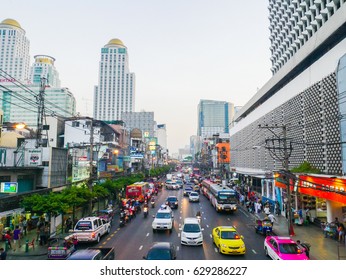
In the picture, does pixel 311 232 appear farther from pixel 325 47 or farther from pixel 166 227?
pixel 325 47

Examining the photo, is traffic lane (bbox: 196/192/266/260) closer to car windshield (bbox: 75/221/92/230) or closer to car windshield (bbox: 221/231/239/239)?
car windshield (bbox: 221/231/239/239)

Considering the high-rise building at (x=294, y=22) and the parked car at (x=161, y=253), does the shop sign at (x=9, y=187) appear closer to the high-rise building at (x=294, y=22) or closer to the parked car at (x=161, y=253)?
the parked car at (x=161, y=253)

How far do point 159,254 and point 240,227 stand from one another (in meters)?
16.2

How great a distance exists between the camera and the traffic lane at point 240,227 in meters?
18.6

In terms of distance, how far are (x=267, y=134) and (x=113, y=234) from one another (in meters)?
40.4

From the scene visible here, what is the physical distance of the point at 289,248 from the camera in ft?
51.8

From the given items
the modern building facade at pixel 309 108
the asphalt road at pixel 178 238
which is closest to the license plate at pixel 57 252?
the asphalt road at pixel 178 238

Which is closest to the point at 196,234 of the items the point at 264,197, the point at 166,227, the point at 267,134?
the point at 166,227

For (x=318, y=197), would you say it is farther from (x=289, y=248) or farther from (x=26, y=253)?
(x=26, y=253)

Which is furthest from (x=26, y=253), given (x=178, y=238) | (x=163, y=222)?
(x=178, y=238)

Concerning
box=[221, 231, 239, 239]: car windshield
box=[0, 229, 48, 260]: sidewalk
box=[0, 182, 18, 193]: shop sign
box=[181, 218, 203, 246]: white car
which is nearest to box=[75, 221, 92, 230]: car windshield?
box=[0, 229, 48, 260]: sidewalk

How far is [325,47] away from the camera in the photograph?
36188 mm

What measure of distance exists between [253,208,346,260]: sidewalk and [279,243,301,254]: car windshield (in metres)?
2.41

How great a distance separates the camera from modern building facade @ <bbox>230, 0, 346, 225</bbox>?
27.0 m
